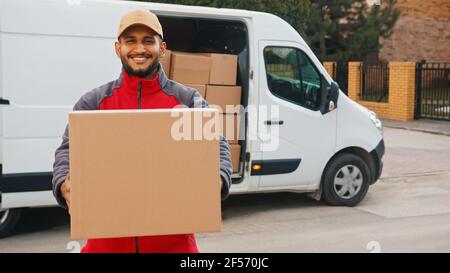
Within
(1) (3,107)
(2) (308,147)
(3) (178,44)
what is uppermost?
(3) (178,44)

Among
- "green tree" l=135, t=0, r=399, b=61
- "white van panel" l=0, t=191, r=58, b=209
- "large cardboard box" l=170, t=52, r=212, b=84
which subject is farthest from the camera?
"green tree" l=135, t=0, r=399, b=61

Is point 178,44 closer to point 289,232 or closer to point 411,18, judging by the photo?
point 289,232

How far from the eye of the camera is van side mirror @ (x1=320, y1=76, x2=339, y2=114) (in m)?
7.42

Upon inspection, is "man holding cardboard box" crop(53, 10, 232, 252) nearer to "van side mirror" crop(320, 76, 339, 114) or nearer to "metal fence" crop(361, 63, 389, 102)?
"van side mirror" crop(320, 76, 339, 114)

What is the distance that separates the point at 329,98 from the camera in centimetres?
744

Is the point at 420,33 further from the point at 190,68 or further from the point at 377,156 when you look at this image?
the point at 190,68

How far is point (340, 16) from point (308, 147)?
1796 centimetres

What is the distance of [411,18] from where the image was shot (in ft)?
93.6

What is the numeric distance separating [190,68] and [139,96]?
430 centimetres

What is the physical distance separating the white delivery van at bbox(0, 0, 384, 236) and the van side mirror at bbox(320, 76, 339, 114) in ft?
0.04

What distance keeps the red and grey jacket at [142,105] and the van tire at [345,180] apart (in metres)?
4.93

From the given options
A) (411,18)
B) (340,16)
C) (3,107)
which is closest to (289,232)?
(3,107)

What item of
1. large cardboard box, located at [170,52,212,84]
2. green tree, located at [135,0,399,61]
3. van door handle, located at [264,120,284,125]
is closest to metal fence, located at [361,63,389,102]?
green tree, located at [135,0,399,61]

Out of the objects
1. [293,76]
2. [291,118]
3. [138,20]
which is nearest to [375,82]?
[293,76]
